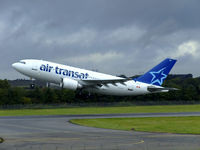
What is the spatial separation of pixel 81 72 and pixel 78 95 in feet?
13.3

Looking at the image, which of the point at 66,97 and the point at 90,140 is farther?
the point at 66,97

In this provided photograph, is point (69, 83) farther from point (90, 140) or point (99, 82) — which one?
point (90, 140)

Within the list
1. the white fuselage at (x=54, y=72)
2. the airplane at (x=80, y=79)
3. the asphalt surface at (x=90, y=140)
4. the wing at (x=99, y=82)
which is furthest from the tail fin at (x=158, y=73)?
the asphalt surface at (x=90, y=140)

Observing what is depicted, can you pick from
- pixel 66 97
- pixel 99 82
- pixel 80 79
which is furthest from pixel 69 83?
pixel 66 97

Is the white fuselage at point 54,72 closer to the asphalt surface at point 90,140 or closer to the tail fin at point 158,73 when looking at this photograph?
the tail fin at point 158,73

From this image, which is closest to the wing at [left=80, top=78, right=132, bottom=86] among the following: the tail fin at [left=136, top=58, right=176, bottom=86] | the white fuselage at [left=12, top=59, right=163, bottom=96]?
the white fuselage at [left=12, top=59, right=163, bottom=96]

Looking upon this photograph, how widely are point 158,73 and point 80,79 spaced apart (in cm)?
1648

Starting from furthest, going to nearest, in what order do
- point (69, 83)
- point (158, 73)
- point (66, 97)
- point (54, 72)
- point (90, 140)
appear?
point (66, 97) < point (158, 73) < point (54, 72) < point (69, 83) < point (90, 140)

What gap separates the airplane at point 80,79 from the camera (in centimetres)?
5556

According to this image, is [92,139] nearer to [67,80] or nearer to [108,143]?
[108,143]

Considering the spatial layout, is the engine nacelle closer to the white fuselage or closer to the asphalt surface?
the white fuselage

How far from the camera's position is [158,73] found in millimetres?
65812

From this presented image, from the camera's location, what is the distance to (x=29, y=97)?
130 metres

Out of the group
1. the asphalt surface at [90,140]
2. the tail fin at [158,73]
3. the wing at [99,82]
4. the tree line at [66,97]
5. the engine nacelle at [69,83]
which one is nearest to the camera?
the asphalt surface at [90,140]
